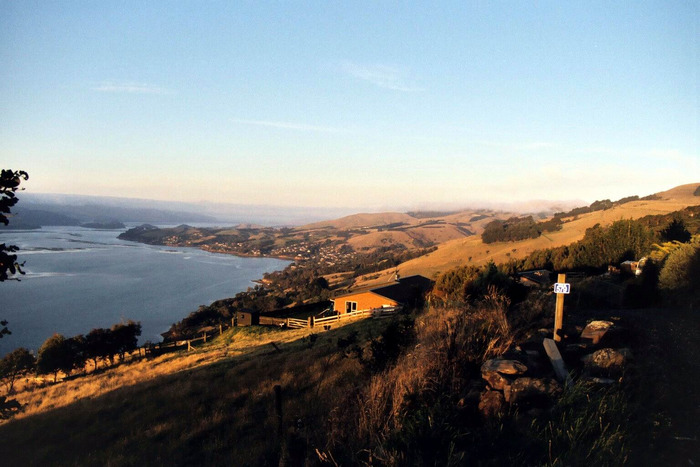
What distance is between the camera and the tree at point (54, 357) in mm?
22328

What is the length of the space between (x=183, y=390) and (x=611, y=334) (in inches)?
402

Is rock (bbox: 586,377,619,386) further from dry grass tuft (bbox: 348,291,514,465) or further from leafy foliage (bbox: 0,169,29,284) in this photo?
leafy foliage (bbox: 0,169,29,284)

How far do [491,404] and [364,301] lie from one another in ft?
76.9

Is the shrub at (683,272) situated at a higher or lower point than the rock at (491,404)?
higher

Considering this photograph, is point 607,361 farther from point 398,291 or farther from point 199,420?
point 398,291

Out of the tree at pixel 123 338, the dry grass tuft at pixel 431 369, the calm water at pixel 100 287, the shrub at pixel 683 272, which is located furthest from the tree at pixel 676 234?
the calm water at pixel 100 287

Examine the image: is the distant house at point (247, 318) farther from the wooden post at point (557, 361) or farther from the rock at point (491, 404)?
the rock at point (491, 404)

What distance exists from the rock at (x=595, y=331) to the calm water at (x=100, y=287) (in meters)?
28.1

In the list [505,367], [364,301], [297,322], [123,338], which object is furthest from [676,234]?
[123,338]

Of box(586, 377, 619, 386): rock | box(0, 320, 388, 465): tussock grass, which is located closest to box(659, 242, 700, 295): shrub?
box(586, 377, 619, 386): rock

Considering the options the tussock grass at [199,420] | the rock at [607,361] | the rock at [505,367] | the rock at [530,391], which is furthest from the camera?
the tussock grass at [199,420]

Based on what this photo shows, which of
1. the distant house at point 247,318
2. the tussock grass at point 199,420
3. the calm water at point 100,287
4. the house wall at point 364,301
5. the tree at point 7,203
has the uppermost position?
the tree at point 7,203

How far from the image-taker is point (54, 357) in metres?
22.5

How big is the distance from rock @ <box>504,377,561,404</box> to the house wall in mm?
21004
